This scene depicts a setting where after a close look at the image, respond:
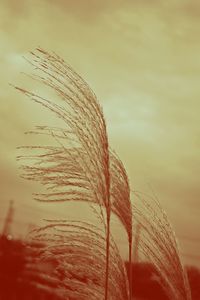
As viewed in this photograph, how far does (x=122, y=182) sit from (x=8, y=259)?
17539mm

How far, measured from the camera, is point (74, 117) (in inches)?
116

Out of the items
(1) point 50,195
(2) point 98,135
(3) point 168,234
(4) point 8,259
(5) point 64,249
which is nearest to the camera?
(2) point 98,135

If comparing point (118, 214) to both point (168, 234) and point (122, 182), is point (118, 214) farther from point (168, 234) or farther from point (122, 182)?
point (168, 234)

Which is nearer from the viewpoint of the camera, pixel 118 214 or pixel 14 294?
pixel 118 214

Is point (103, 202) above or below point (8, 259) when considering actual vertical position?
below

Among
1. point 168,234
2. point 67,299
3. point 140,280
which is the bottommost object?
point 67,299

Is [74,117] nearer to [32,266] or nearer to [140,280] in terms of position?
[32,266]

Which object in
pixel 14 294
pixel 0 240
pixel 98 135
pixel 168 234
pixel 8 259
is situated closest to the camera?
pixel 98 135

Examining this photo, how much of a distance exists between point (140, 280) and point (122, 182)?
19292 mm

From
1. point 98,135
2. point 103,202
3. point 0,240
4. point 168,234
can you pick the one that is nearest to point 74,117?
point 98,135

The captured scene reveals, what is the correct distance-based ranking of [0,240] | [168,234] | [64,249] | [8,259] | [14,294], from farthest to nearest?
[0,240], [8,259], [14,294], [168,234], [64,249]

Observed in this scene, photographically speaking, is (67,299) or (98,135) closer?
(98,135)

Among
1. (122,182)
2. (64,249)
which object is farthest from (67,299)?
(122,182)

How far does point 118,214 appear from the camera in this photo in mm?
3205
